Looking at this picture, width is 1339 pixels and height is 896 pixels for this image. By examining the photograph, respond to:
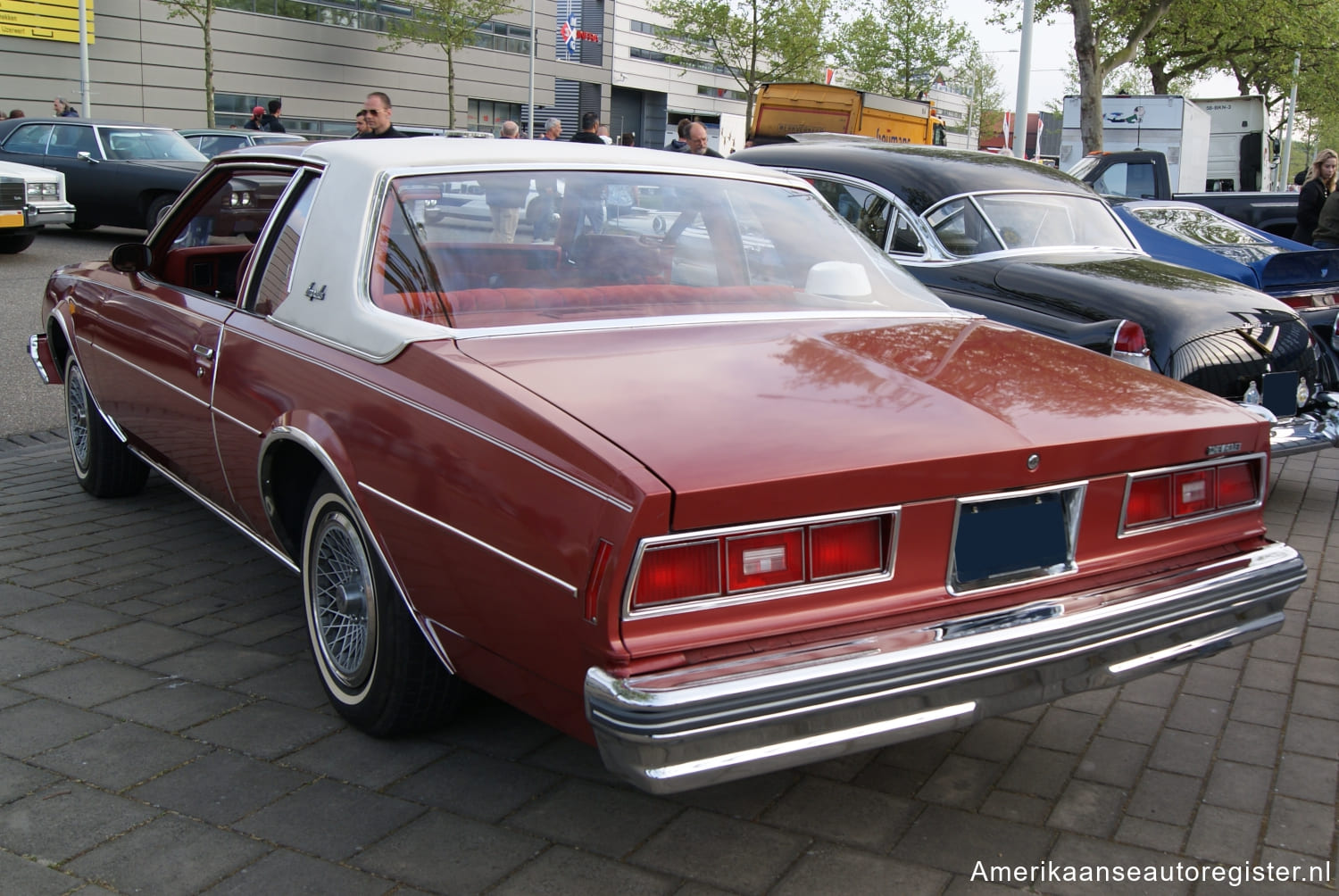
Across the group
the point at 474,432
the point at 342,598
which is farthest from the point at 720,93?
the point at 474,432

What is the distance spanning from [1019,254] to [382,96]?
4.48m

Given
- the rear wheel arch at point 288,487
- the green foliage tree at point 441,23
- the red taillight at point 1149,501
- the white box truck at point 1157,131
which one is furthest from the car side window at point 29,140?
the green foliage tree at point 441,23

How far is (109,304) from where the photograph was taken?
4719mm

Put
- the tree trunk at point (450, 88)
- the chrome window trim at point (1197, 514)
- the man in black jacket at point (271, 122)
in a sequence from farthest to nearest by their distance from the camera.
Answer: the tree trunk at point (450, 88) < the man in black jacket at point (271, 122) < the chrome window trim at point (1197, 514)

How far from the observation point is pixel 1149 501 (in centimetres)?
287

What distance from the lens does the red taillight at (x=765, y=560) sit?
2350 mm

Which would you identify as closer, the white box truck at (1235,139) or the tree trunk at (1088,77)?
the tree trunk at (1088,77)

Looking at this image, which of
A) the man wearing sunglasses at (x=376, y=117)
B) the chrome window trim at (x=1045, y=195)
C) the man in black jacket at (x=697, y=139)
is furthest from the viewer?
the man in black jacket at (x=697, y=139)

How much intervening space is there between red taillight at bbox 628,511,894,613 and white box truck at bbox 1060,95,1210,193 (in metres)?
22.2

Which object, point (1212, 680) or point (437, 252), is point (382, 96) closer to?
point (437, 252)

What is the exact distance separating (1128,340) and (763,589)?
11.3ft

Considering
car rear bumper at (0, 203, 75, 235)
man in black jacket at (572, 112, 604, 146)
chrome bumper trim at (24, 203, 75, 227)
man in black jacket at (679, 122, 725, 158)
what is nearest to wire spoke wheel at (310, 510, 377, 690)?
man in black jacket at (679, 122, 725, 158)

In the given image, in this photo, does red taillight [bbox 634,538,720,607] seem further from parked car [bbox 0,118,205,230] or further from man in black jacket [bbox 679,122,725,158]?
parked car [bbox 0,118,205,230]

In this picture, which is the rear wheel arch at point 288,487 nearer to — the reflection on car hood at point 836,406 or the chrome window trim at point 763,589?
the reflection on car hood at point 836,406
